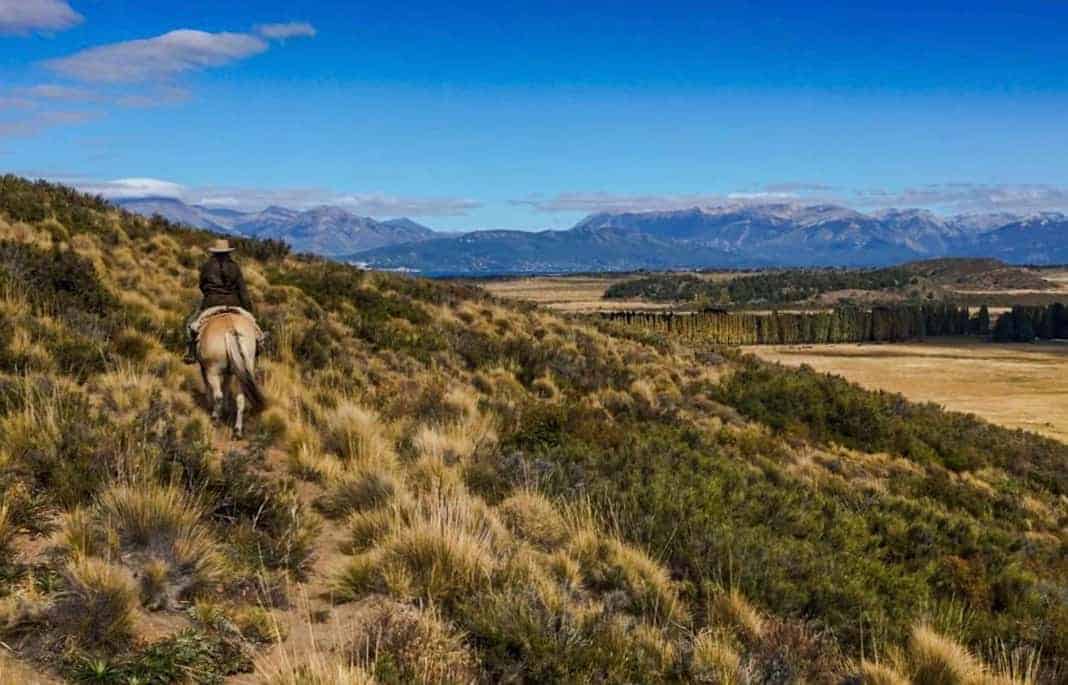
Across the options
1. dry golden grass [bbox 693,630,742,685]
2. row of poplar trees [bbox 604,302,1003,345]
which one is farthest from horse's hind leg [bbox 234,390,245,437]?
row of poplar trees [bbox 604,302,1003,345]

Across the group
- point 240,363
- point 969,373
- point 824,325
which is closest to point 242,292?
point 240,363

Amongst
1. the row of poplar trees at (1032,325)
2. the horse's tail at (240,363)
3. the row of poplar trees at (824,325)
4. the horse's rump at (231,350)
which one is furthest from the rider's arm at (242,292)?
the row of poplar trees at (1032,325)

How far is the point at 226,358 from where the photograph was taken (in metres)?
9.59

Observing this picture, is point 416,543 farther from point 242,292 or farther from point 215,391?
point 242,292

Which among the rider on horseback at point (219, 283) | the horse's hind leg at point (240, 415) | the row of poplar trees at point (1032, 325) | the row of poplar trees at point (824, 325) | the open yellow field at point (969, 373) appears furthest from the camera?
the row of poplar trees at point (1032, 325)

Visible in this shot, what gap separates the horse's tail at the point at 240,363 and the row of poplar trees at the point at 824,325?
9167 cm

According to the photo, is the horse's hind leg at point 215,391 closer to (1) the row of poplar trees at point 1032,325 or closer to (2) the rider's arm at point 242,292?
(2) the rider's arm at point 242,292

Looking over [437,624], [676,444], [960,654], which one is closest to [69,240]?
[676,444]

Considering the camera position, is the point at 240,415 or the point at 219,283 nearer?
the point at 240,415

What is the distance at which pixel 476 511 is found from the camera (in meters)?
6.71

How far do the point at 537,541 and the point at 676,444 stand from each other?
5.50 meters

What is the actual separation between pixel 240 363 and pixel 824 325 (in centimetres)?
11330

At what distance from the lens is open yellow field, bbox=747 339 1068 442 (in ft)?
166

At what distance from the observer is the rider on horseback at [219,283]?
1027 centimetres
